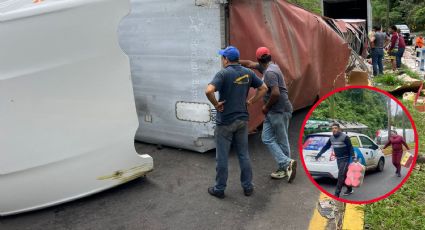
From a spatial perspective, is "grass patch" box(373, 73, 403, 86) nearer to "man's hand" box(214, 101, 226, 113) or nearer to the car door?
"man's hand" box(214, 101, 226, 113)

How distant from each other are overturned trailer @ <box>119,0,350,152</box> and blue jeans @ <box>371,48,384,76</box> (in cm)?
730

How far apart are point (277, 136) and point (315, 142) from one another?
289cm

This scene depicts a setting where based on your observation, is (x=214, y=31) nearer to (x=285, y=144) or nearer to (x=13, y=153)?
(x=285, y=144)

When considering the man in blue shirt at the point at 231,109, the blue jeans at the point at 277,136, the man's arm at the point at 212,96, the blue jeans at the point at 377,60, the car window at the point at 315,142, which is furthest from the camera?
the blue jeans at the point at 377,60

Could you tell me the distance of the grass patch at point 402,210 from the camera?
378cm

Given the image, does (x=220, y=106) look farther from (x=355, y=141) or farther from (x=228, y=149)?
(x=355, y=141)

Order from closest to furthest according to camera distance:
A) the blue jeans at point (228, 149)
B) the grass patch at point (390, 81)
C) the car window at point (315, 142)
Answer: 1. the car window at point (315, 142)
2. the blue jeans at point (228, 149)
3. the grass patch at point (390, 81)

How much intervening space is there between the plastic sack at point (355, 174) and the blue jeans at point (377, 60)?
11.7 m

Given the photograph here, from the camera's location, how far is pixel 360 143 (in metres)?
2.03

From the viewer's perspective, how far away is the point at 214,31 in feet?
17.2

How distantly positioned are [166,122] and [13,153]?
2.32 m

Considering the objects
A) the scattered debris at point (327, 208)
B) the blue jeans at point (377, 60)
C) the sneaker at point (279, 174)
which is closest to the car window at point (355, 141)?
the scattered debris at point (327, 208)

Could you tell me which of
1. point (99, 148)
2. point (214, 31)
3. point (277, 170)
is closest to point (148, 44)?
point (214, 31)

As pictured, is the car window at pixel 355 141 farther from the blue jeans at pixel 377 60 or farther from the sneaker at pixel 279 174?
the blue jeans at pixel 377 60
